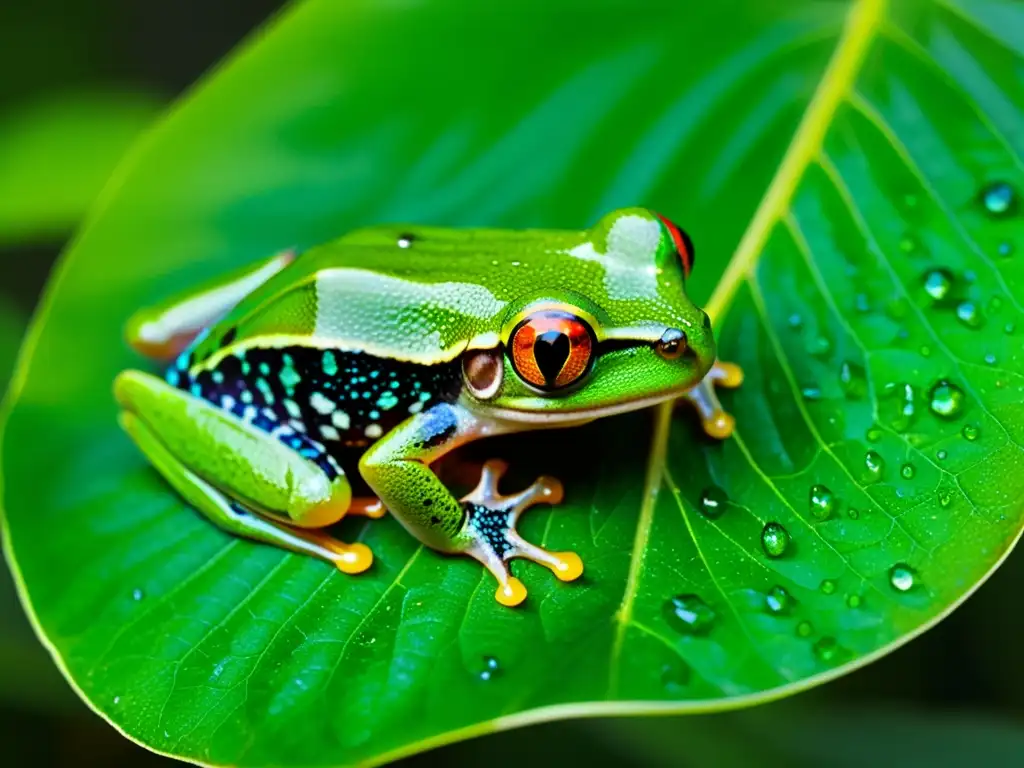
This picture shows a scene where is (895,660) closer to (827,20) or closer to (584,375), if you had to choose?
(584,375)

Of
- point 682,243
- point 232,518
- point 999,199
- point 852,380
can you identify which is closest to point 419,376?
point 232,518

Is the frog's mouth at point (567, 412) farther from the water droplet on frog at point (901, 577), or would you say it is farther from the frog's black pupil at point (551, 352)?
the water droplet on frog at point (901, 577)

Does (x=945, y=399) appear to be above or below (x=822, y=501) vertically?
above

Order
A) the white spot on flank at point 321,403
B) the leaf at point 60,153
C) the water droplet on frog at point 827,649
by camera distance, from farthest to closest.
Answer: the leaf at point 60,153 < the white spot on flank at point 321,403 < the water droplet on frog at point 827,649

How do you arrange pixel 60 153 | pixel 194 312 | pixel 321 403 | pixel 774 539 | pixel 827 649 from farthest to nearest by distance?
1. pixel 60 153
2. pixel 194 312
3. pixel 321 403
4. pixel 774 539
5. pixel 827 649

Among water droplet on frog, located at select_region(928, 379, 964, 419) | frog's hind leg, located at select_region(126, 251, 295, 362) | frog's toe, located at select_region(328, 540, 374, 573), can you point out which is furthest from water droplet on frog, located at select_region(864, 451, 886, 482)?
frog's hind leg, located at select_region(126, 251, 295, 362)

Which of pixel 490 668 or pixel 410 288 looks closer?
pixel 490 668

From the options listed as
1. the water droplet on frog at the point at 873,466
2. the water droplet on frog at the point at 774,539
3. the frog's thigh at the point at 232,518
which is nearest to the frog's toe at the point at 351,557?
the frog's thigh at the point at 232,518

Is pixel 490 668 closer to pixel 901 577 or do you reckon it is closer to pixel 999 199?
pixel 901 577

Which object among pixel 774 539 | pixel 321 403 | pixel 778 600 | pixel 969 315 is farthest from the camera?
pixel 321 403
